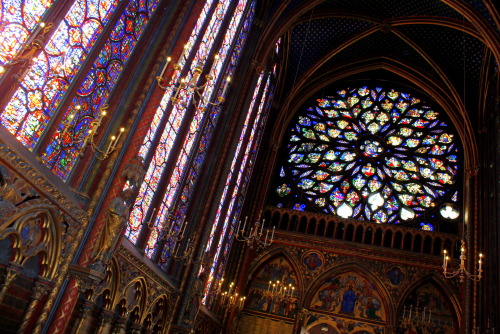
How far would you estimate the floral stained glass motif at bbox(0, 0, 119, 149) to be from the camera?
6.59 m

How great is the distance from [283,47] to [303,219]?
7.19 m

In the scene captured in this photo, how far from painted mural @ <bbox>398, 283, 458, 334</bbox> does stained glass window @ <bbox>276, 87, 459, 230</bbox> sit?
256cm

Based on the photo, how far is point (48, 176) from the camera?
698 centimetres

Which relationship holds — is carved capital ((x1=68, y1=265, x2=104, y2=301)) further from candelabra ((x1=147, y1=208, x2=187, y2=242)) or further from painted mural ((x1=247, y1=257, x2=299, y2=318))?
painted mural ((x1=247, y1=257, x2=299, y2=318))

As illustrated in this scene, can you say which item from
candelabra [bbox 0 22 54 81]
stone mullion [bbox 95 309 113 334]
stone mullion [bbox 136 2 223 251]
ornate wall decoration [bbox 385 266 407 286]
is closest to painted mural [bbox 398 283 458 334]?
ornate wall decoration [bbox 385 266 407 286]

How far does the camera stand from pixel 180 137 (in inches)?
444

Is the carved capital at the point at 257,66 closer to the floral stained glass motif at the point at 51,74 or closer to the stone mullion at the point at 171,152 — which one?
the stone mullion at the point at 171,152

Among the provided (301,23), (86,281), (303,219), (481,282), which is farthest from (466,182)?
(86,281)

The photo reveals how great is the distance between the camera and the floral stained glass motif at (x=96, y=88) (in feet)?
24.3

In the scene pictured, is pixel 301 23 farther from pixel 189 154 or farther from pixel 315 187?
pixel 189 154

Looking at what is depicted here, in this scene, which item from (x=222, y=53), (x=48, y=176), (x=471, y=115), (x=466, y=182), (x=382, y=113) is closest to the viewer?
(x=48, y=176)

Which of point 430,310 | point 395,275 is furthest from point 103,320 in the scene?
point 430,310

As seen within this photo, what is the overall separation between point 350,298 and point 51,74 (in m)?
13.5

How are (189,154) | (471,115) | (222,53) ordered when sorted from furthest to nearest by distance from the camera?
(471,115) < (222,53) < (189,154)
